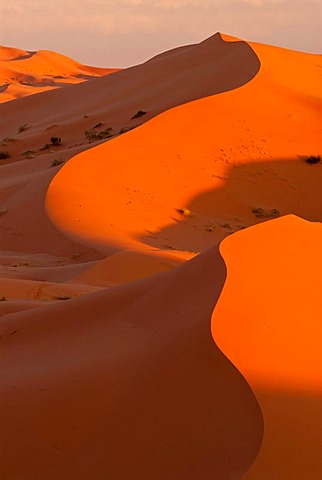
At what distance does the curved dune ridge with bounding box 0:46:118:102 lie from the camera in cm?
7025

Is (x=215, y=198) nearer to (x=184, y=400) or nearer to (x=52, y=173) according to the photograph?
(x=52, y=173)

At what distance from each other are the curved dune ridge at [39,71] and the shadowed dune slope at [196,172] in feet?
123

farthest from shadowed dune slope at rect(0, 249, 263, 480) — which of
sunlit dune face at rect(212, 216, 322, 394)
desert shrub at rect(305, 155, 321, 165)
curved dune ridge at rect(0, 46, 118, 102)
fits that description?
curved dune ridge at rect(0, 46, 118, 102)

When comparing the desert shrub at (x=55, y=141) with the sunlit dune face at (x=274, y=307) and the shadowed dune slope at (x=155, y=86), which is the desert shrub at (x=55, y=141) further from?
the sunlit dune face at (x=274, y=307)

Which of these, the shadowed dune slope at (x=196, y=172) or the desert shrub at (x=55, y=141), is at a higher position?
the shadowed dune slope at (x=196, y=172)

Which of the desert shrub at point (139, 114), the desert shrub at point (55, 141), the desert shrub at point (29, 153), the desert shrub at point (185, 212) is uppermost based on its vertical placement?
the desert shrub at point (185, 212)

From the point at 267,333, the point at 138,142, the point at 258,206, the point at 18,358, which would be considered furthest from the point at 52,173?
the point at 267,333

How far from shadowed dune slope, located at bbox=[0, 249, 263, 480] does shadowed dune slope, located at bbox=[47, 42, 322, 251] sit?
753 cm

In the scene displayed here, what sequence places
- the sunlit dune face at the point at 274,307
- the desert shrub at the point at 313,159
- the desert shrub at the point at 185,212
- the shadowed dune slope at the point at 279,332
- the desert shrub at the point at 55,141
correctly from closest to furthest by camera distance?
the shadowed dune slope at the point at 279,332, the sunlit dune face at the point at 274,307, the desert shrub at the point at 185,212, the desert shrub at the point at 313,159, the desert shrub at the point at 55,141

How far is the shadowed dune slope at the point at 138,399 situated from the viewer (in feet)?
13.9

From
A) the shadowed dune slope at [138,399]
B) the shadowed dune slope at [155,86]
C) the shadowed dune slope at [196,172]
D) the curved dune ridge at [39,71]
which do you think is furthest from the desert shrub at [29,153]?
the curved dune ridge at [39,71]

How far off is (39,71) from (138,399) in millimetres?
82314

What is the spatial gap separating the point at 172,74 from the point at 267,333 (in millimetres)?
26956

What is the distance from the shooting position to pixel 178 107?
882 inches
